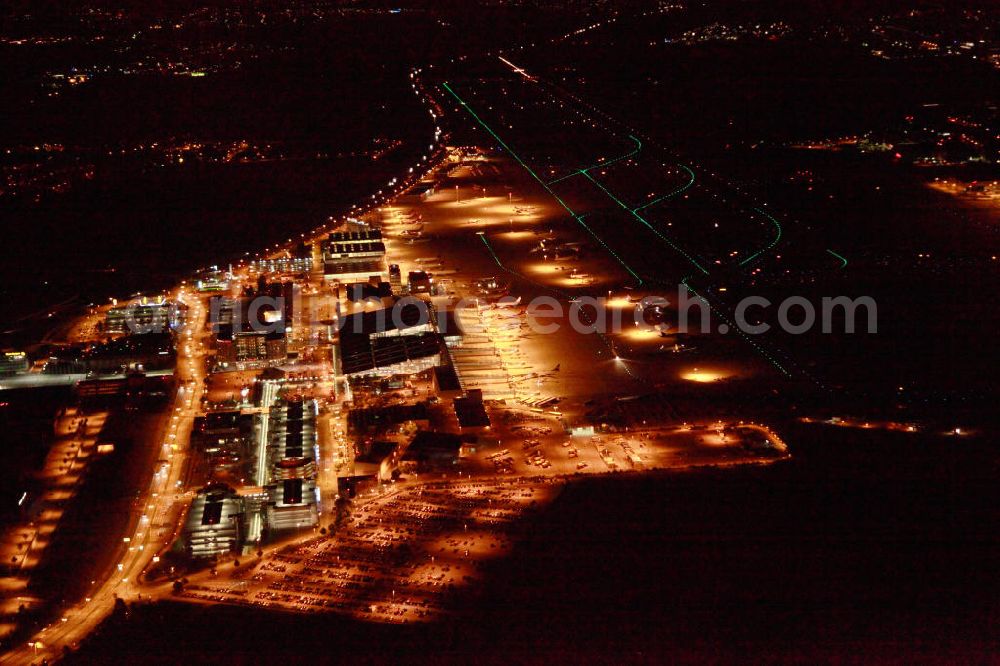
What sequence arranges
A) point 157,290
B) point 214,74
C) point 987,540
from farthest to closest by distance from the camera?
point 214,74 < point 157,290 < point 987,540

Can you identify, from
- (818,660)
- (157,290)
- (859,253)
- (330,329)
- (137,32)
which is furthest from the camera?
(137,32)

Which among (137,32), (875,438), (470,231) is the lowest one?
(875,438)

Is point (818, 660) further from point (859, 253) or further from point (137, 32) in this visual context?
point (137, 32)

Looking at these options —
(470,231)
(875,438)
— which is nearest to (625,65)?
(470,231)

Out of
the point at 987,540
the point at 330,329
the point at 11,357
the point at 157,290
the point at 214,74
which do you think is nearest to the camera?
the point at 987,540

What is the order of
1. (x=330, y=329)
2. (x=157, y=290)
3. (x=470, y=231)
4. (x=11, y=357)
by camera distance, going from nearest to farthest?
(x=11, y=357) → (x=330, y=329) → (x=157, y=290) → (x=470, y=231)

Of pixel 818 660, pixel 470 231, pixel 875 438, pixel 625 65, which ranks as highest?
pixel 625 65

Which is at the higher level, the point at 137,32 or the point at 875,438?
the point at 137,32

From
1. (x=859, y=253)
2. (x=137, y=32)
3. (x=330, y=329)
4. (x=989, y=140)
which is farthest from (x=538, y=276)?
(x=137, y=32)

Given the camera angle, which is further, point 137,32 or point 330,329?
point 137,32

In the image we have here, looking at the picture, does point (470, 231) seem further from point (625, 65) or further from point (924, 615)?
point (625, 65)
